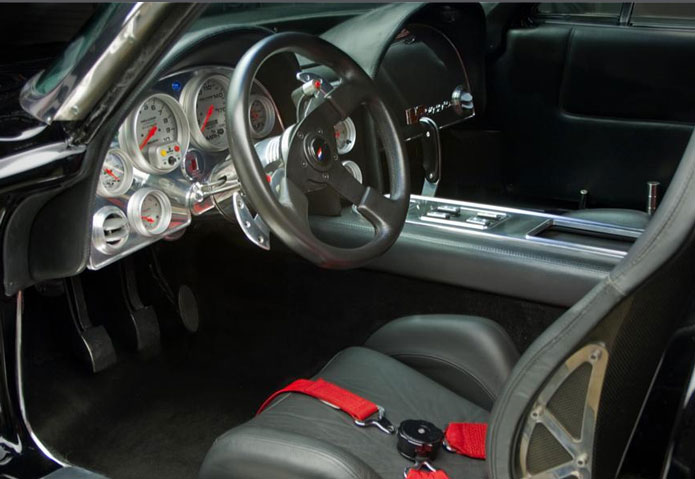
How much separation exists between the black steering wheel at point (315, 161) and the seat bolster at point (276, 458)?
11.9 inches

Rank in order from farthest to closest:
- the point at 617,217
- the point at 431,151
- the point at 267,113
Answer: the point at 431,151 → the point at 617,217 → the point at 267,113

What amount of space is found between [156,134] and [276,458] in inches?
27.8

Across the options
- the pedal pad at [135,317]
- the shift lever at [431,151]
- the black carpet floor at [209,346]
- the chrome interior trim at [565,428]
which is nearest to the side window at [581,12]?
the shift lever at [431,151]

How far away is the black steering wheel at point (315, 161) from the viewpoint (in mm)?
1262

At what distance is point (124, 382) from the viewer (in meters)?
2.12

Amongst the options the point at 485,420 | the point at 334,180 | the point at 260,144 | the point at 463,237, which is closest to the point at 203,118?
the point at 260,144

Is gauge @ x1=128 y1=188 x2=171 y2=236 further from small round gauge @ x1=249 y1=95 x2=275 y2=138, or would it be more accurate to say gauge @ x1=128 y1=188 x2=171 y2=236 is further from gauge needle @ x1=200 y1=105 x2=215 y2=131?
small round gauge @ x1=249 y1=95 x2=275 y2=138

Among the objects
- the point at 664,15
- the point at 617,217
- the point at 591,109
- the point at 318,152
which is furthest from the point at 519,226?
the point at 664,15

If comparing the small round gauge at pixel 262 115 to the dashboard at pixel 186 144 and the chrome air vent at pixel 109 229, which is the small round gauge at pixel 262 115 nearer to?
the dashboard at pixel 186 144

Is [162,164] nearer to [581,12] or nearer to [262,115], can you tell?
[262,115]

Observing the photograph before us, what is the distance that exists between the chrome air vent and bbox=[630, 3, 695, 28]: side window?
1.88 metres

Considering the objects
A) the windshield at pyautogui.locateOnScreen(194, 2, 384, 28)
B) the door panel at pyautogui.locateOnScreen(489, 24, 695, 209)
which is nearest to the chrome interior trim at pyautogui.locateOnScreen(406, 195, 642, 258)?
the windshield at pyautogui.locateOnScreen(194, 2, 384, 28)

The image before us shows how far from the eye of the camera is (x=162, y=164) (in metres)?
1.55

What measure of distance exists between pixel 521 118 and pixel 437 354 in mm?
1548
